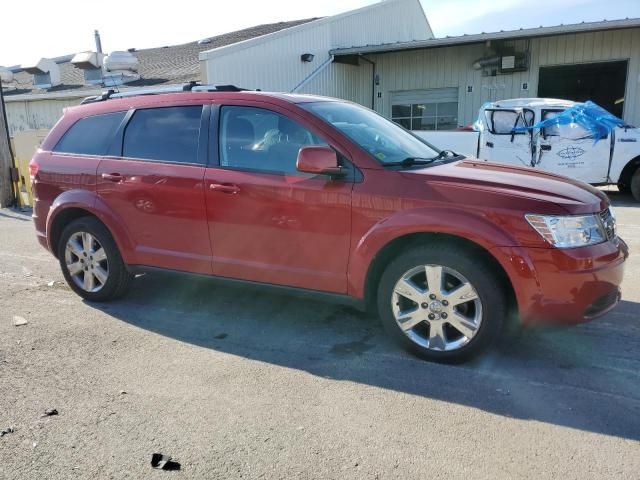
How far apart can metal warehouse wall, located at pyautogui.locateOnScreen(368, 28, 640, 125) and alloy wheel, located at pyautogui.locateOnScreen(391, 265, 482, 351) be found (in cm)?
1459

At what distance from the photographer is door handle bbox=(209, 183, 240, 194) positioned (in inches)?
158

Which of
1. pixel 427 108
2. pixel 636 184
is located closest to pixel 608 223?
pixel 636 184

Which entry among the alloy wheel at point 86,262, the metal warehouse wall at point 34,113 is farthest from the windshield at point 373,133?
the metal warehouse wall at point 34,113

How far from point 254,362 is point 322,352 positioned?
49 centimetres

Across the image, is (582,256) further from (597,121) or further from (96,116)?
(597,121)

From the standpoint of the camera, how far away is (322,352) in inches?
151

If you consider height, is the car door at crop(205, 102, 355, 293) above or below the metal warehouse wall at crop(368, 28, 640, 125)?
below

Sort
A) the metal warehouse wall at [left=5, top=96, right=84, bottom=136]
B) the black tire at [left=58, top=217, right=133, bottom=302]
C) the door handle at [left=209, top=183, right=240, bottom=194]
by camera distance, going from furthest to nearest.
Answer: the metal warehouse wall at [left=5, top=96, right=84, bottom=136]
the black tire at [left=58, top=217, right=133, bottom=302]
the door handle at [left=209, top=183, right=240, bottom=194]

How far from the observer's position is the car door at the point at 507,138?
11047mm

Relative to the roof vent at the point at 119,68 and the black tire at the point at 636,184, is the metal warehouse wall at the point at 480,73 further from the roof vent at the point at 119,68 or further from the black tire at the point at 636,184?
the roof vent at the point at 119,68

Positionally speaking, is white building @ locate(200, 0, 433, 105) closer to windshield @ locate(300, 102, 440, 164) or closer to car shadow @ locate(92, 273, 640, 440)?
windshield @ locate(300, 102, 440, 164)

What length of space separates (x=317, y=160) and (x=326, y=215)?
382 millimetres

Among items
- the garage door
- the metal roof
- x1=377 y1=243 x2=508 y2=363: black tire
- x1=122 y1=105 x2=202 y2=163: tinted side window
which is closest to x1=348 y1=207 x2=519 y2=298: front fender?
x1=377 y1=243 x2=508 y2=363: black tire

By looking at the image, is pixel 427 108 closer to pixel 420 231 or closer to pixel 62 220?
pixel 62 220
